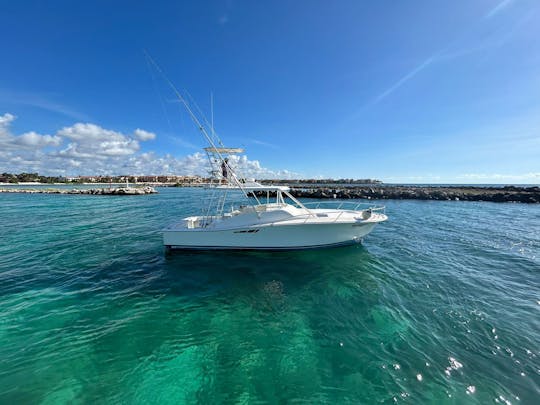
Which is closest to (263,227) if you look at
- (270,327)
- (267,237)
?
(267,237)

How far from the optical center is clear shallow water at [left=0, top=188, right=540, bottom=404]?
14.0 feet

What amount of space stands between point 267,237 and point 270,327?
5.13 meters

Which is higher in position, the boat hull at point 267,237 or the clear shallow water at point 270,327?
the boat hull at point 267,237

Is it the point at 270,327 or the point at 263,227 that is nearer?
the point at 270,327

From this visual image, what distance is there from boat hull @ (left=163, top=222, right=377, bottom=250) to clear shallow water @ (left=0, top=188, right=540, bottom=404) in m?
0.55

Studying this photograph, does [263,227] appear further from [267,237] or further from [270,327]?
[270,327]

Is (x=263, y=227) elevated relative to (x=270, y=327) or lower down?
elevated

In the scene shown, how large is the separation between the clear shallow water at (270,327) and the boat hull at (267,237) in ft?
1.81

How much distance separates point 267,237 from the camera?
35.5 ft

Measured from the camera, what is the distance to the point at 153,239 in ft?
47.7

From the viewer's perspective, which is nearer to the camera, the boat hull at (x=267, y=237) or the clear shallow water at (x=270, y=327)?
the clear shallow water at (x=270, y=327)

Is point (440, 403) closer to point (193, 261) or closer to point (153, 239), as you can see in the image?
point (193, 261)

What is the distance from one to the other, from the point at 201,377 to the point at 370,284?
262 inches

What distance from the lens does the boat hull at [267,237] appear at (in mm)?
10672
